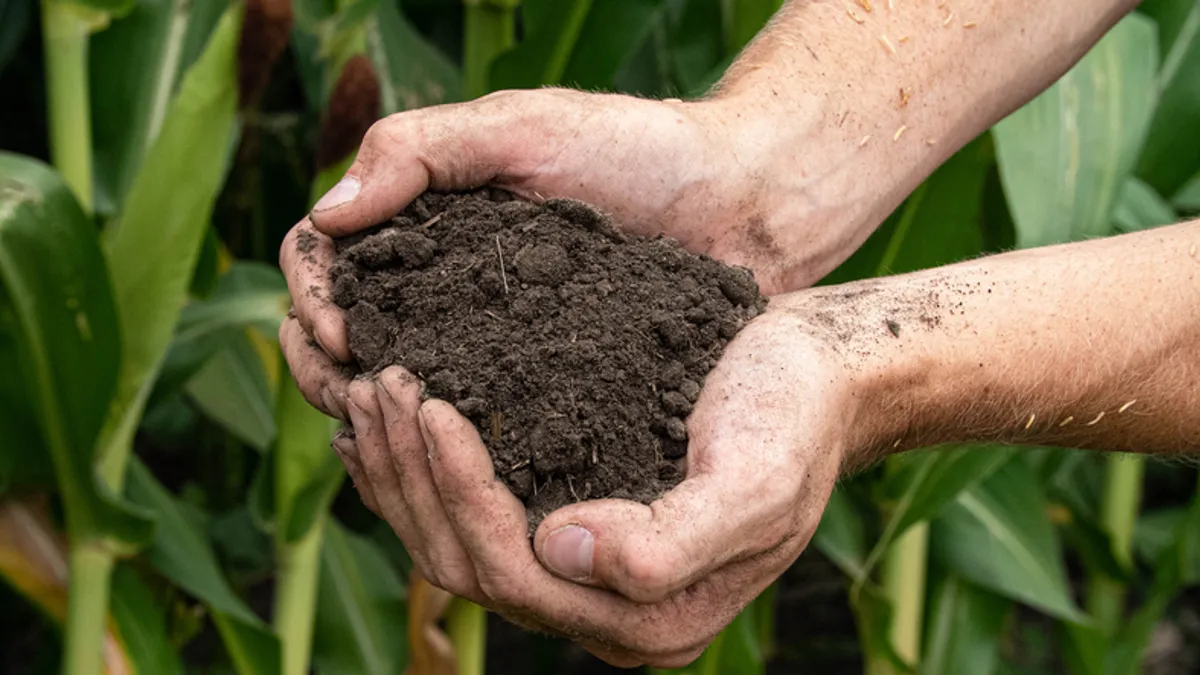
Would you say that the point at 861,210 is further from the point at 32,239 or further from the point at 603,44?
the point at 32,239

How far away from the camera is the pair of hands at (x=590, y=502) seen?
1.00 metres

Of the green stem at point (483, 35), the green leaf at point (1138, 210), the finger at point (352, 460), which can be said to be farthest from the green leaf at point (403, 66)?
the green leaf at point (1138, 210)

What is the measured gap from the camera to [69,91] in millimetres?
1661

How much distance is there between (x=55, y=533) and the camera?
1753 millimetres

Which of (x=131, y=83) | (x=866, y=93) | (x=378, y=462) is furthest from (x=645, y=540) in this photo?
(x=131, y=83)

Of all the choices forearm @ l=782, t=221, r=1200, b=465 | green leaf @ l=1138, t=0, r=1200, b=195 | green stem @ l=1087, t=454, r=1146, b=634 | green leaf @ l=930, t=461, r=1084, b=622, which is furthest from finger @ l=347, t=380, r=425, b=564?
green stem @ l=1087, t=454, r=1146, b=634

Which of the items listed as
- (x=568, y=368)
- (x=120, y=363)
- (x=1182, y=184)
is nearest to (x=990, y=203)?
(x=1182, y=184)

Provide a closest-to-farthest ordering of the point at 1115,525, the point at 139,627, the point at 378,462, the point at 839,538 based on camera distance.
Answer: the point at 378,462
the point at 139,627
the point at 839,538
the point at 1115,525

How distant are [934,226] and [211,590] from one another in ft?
3.98

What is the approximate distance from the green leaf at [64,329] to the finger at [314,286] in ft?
1.54

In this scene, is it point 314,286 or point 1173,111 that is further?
point 1173,111

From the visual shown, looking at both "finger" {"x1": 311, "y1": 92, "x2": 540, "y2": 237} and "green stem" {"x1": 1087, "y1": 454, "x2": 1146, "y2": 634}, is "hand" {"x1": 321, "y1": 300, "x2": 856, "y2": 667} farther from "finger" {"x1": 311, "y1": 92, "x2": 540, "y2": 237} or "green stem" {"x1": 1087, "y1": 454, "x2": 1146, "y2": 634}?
A: "green stem" {"x1": 1087, "y1": 454, "x2": 1146, "y2": 634}

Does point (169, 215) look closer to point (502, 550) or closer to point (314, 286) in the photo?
point (314, 286)

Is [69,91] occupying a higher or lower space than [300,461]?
higher
